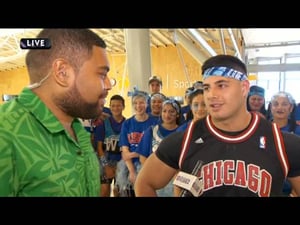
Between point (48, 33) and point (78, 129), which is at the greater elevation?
point (48, 33)

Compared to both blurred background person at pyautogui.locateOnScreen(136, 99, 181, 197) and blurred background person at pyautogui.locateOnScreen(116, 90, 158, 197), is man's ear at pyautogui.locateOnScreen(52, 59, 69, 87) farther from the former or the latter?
blurred background person at pyautogui.locateOnScreen(116, 90, 158, 197)

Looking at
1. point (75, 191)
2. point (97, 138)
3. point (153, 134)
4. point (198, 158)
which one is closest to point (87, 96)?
point (75, 191)

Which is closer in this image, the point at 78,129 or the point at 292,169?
the point at 78,129

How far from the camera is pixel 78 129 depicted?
64 centimetres

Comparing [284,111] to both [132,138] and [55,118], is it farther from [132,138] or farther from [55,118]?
[55,118]

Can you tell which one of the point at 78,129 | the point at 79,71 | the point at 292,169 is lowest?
the point at 292,169

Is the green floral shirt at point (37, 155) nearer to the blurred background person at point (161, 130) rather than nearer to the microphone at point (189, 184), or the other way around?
the microphone at point (189, 184)

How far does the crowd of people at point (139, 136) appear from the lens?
1.60 feet

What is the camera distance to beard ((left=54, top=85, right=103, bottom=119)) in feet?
1.84

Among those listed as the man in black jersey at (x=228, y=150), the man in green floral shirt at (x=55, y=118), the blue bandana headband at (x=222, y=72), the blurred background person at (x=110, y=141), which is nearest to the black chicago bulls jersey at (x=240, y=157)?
the man in black jersey at (x=228, y=150)

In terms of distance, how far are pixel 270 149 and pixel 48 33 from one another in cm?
68

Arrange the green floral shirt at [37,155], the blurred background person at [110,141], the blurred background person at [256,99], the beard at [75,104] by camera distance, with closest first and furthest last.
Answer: the green floral shirt at [37,155] → the beard at [75,104] → the blurred background person at [256,99] → the blurred background person at [110,141]
